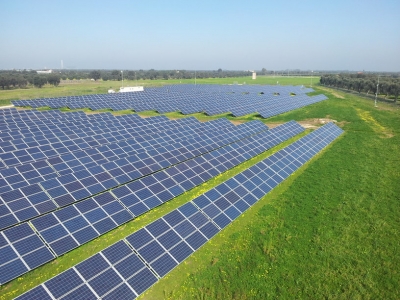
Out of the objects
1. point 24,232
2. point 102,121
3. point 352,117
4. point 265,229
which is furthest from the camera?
point 352,117

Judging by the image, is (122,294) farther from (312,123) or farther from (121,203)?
(312,123)

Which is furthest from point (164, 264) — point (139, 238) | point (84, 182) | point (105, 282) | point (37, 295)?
point (84, 182)

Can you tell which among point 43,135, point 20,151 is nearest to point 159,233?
point 20,151

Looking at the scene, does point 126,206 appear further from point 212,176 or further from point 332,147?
point 332,147

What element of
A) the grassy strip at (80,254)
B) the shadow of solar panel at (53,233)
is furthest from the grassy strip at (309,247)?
A: the shadow of solar panel at (53,233)

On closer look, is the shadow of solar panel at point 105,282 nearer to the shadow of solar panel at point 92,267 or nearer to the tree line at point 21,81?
the shadow of solar panel at point 92,267

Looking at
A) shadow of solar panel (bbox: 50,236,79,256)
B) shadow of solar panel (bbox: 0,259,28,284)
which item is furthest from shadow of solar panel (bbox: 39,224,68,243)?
shadow of solar panel (bbox: 0,259,28,284)
